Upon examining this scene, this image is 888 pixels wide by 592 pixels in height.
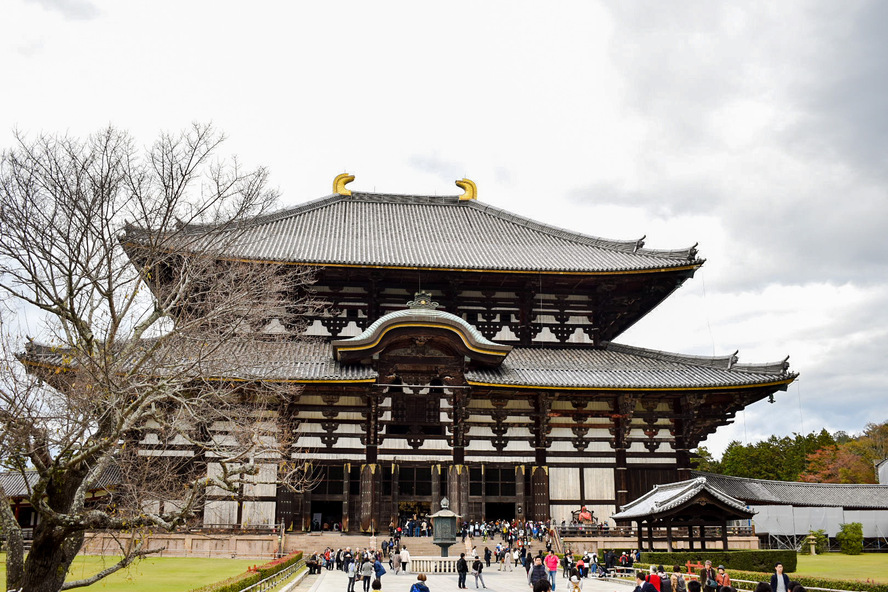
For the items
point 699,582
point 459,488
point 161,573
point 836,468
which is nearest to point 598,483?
point 459,488

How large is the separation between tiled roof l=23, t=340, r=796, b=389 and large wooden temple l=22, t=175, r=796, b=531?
0.36 ft

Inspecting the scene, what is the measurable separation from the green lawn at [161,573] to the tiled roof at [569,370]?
24.6 feet

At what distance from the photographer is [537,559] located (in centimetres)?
1833

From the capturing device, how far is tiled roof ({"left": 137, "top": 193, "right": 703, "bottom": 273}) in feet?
126

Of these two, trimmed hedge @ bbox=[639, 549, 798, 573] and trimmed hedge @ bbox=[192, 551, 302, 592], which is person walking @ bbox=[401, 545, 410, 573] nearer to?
trimmed hedge @ bbox=[192, 551, 302, 592]

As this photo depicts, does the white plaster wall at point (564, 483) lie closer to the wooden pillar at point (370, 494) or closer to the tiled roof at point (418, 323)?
the tiled roof at point (418, 323)

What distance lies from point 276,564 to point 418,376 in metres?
13.0

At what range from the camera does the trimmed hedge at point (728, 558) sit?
27250mm

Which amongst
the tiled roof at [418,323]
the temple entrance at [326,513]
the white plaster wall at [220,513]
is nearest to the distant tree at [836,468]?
the tiled roof at [418,323]

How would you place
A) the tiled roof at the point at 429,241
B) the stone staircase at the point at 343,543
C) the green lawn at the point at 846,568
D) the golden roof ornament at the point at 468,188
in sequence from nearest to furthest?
1. the green lawn at the point at 846,568
2. the stone staircase at the point at 343,543
3. the tiled roof at the point at 429,241
4. the golden roof ornament at the point at 468,188

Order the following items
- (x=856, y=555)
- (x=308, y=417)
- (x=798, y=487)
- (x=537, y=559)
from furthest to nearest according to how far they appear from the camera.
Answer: (x=798, y=487), (x=856, y=555), (x=308, y=417), (x=537, y=559)

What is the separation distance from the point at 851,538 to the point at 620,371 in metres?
22.3

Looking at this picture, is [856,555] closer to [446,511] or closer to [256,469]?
[446,511]

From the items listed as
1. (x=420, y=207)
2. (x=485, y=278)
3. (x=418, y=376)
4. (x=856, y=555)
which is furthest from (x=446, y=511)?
(x=856, y=555)
